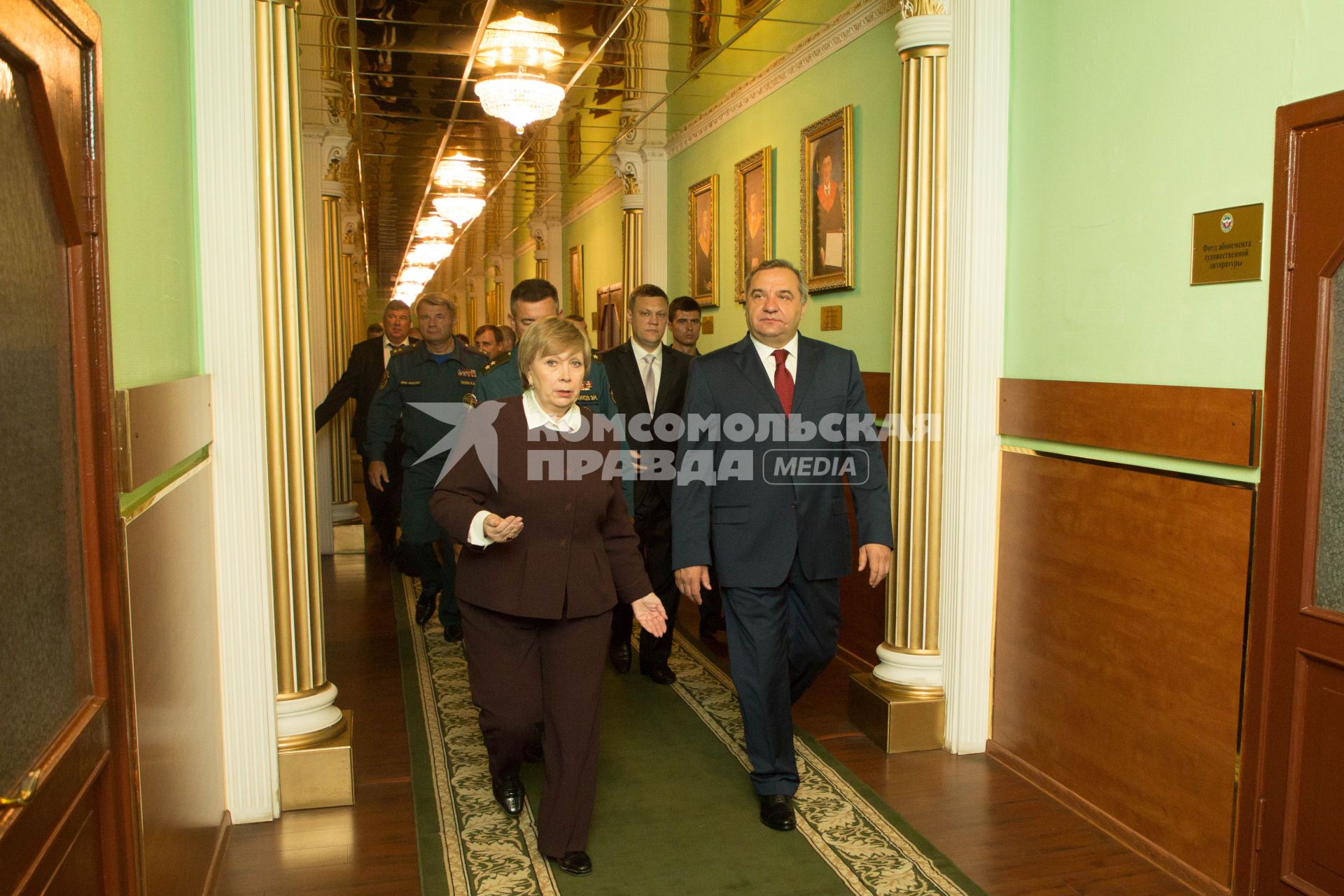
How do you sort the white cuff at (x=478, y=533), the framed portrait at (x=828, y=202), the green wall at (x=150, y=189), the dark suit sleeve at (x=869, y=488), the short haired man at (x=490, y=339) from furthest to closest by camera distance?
the short haired man at (x=490, y=339)
the framed portrait at (x=828, y=202)
the dark suit sleeve at (x=869, y=488)
the white cuff at (x=478, y=533)
the green wall at (x=150, y=189)

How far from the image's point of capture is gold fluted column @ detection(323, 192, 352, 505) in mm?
9336

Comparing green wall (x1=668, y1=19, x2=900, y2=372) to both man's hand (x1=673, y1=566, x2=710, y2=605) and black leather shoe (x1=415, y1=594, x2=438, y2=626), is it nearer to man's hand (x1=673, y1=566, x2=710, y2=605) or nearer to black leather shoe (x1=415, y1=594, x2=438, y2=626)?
man's hand (x1=673, y1=566, x2=710, y2=605)

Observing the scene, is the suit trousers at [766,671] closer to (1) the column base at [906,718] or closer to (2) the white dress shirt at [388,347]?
(1) the column base at [906,718]

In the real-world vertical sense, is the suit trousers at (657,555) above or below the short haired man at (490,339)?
below

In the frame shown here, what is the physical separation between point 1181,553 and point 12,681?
10.1 ft

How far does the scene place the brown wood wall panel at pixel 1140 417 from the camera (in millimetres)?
3057

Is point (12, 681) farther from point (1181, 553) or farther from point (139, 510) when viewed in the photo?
point (1181, 553)

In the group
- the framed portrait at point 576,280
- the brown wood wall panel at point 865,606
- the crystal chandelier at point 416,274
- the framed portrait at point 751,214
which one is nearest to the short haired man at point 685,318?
the framed portrait at point 751,214

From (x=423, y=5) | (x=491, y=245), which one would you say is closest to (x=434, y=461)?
(x=423, y=5)

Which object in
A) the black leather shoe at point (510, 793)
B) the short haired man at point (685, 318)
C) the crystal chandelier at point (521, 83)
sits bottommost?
the black leather shoe at point (510, 793)

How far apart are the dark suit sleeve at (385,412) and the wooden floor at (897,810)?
194 cm

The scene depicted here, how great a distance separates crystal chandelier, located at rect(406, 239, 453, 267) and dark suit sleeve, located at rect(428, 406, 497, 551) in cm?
1428

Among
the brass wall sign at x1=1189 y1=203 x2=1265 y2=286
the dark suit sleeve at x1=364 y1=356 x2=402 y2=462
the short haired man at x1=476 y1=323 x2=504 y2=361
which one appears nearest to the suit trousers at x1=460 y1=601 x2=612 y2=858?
the brass wall sign at x1=1189 y1=203 x2=1265 y2=286

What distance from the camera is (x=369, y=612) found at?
22.4ft
